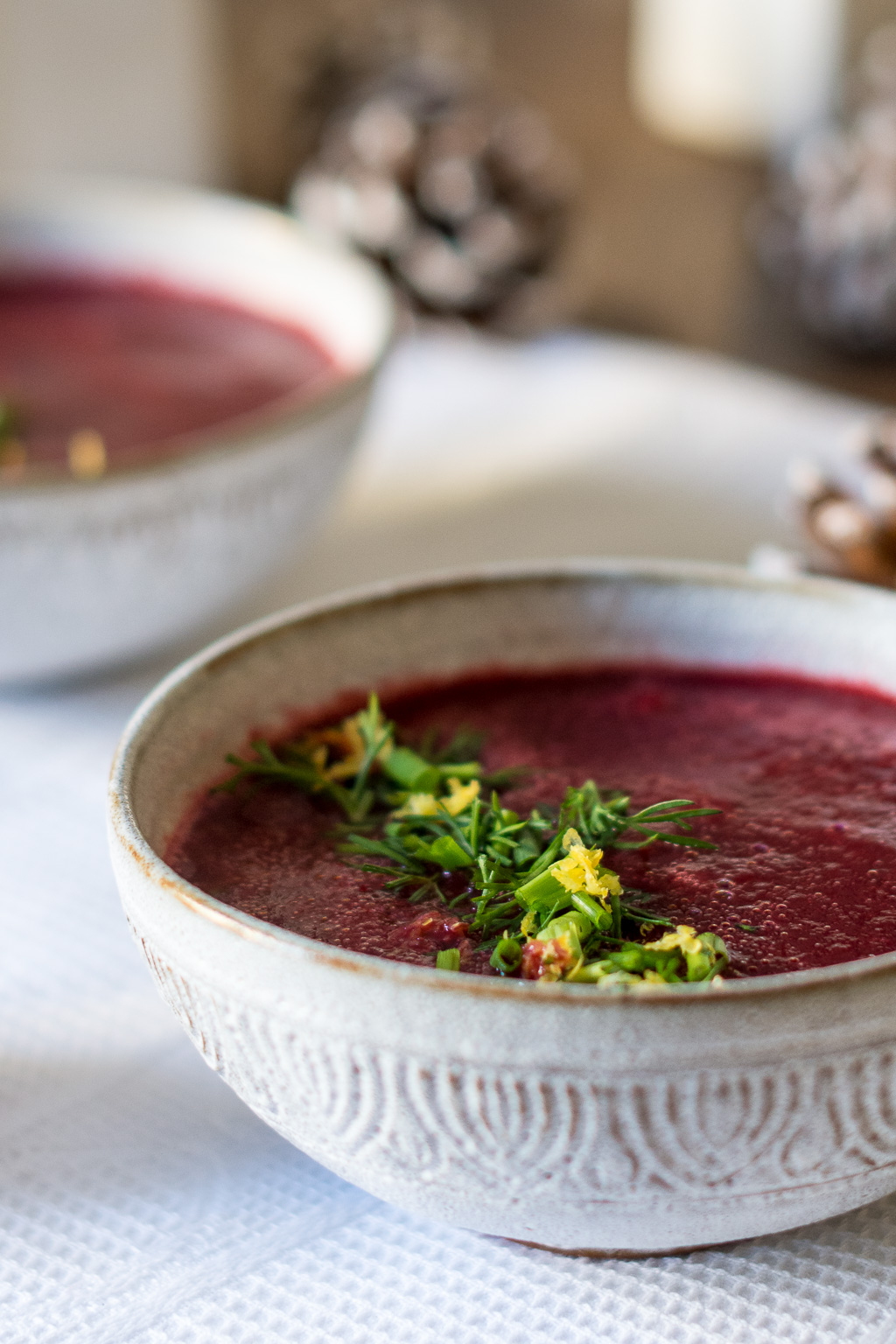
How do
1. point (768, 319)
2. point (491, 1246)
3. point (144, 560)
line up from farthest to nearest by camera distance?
point (768, 319) → point (144, 560) → point (491, 1246)

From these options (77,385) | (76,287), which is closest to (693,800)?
(77,385)

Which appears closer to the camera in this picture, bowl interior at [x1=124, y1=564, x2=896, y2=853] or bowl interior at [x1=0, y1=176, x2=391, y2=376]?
bowl interior at [x1=124, y1=564, x2=896, y2=853]

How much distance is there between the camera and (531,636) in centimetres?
89

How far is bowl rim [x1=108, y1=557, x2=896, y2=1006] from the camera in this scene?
1.69ft

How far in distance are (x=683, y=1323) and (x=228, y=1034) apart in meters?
0.21

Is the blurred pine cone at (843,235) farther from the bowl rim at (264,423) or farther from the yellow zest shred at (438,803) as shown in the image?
the yellow zest shred at (438,803)

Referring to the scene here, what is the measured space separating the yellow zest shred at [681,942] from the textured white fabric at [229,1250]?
143 mm

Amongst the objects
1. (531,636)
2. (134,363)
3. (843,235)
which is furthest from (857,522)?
(843,235)

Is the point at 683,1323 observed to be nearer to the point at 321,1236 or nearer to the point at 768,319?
the point at 321,1236

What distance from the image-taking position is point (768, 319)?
2.28 metres

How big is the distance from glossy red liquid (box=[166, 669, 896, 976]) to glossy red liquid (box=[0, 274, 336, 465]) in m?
0.34

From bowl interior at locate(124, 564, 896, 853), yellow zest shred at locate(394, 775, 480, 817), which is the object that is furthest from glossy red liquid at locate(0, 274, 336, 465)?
yellow zest shred at locate(394, 775, 480, 817)

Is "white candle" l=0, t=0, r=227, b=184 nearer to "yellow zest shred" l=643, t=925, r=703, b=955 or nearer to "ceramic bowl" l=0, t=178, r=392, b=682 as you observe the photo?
"ceramic bowl" l=0, t=178, r=392, b=682

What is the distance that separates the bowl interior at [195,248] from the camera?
1.38 m
